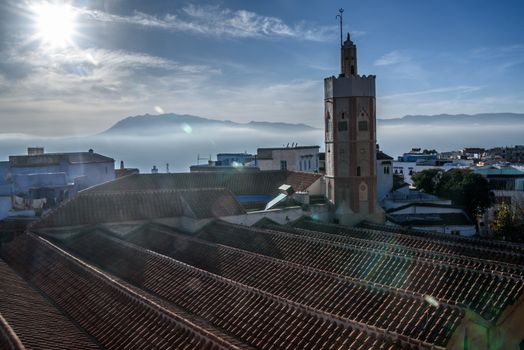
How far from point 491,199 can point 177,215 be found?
30.2 meters

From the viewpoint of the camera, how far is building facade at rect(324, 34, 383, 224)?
29859mm

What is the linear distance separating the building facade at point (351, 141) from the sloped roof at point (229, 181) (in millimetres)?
3296

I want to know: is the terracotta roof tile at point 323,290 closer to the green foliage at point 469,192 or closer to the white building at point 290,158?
the green foliage at point 469,192

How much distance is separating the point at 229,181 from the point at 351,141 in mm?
10151

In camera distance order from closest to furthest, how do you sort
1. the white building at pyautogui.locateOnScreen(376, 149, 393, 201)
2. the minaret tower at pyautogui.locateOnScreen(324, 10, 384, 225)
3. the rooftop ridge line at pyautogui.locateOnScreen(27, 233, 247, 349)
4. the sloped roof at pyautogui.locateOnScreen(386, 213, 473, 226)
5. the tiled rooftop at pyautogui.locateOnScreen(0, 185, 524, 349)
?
the rooftop ridge line at pyautogui.locateOnScreen(27, 233, 247, 349) < the tiled rooftop at pyautogui.locateOnScreen(0, 185, 524, 349) < the minaret tower at pyautogui.locateOnScreen(324, 10, 384, 225) < the sloped roof at pyautogui.locateOnScreen(386, 213, 473, 226) < the white building at pyautogui.locateOnScreen(376, 149, 393, 201)

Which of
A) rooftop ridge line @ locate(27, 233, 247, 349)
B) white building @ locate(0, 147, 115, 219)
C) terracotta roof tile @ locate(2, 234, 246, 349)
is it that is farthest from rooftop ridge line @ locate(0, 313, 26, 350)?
white building @ locate(0, 147, 115, 219)

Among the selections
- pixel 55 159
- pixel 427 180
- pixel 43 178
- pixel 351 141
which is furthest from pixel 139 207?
pixel 427 180

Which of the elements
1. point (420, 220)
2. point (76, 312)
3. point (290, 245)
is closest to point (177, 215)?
point (290, 245)

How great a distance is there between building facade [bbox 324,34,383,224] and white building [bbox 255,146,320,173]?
2045 cm

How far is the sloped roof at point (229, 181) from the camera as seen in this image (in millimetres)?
33219

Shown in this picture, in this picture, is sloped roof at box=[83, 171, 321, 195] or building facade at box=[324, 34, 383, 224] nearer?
building facade at box=[324, 34, 383, 224]

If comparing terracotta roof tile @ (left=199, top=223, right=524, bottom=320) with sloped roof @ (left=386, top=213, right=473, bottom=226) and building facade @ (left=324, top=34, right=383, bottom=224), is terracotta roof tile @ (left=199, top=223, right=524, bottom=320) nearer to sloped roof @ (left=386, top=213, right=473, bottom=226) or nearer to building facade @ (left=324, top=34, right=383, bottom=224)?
building facade @ (left=324, top=34, right=383, bottom=224)

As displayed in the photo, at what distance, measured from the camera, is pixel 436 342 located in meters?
10.4

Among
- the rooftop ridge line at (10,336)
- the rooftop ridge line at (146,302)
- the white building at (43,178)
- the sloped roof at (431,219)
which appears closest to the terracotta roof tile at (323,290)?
the rooftop ridge line at (146,302)
